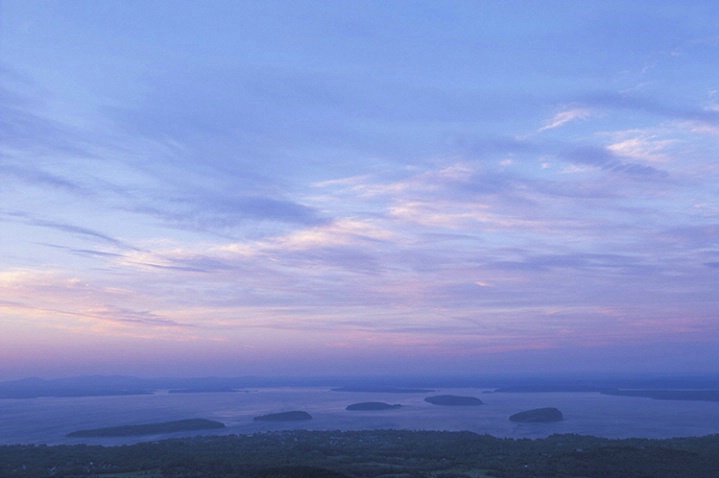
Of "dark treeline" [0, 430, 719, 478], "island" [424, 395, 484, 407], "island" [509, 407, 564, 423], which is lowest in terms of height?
"island" [424, 395, 484, 407]

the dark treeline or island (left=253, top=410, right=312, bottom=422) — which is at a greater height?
the dark treeline

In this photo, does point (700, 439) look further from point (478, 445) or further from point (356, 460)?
point (356, 460)

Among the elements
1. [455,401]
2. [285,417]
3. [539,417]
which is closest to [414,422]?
[539,417]

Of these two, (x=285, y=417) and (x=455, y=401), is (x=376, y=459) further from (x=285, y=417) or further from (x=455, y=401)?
(x=455, y=401)

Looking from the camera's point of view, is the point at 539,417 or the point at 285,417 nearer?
the point at 539,417

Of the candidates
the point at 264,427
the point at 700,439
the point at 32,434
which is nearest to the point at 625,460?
the point at 700,439

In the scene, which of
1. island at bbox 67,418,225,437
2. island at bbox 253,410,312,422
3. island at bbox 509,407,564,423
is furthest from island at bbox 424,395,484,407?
island at bbox 67,418,225,437

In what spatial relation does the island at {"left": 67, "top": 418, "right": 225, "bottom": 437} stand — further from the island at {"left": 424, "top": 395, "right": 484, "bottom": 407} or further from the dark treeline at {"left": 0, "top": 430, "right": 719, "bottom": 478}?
the island at {"left": 424, "top": 395, "right": 484, "bottom": 407}
